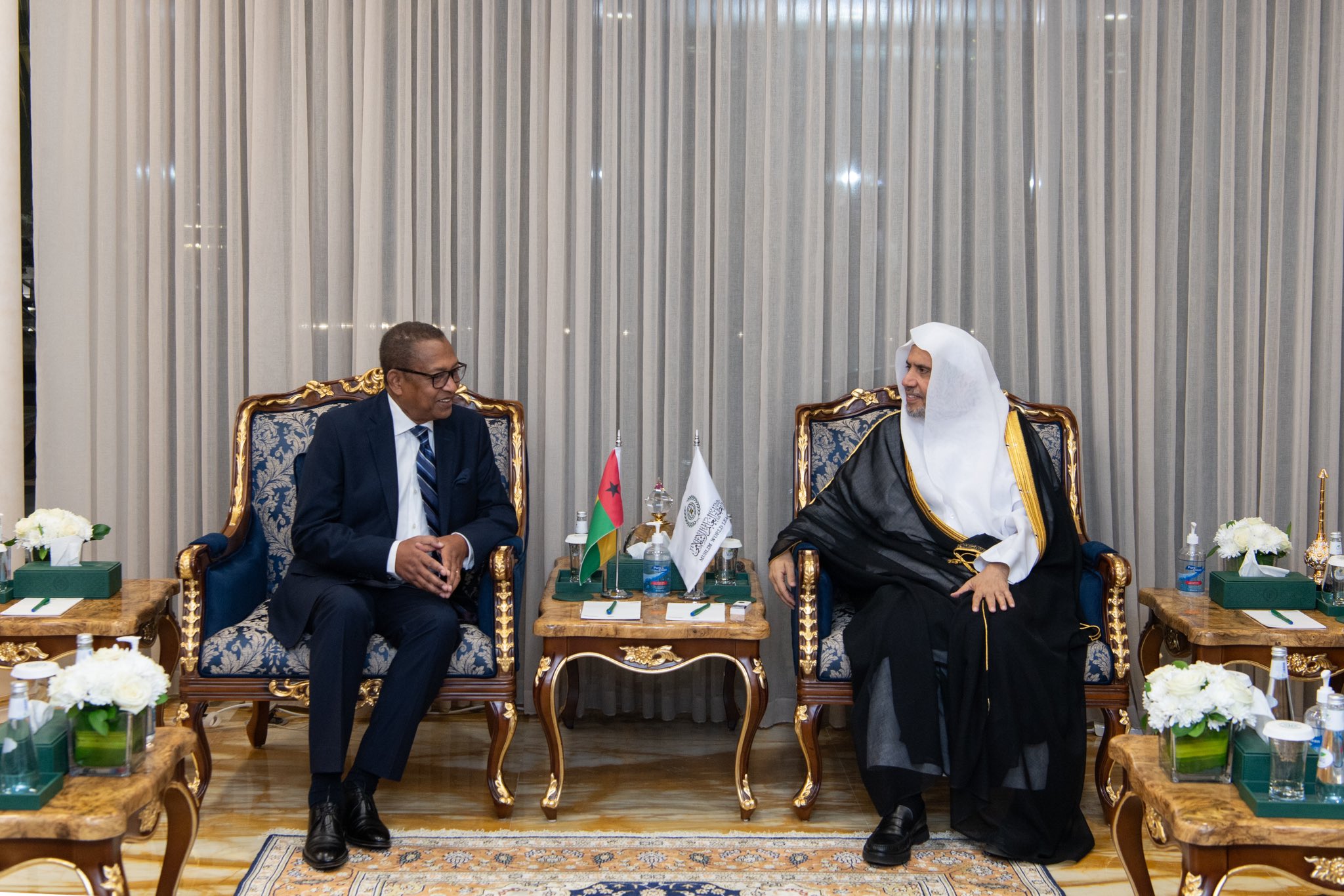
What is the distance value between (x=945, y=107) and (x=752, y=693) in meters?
2.13

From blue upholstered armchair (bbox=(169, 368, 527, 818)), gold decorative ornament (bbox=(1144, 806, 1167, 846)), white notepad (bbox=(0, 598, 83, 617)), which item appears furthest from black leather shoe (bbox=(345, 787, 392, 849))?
gold decorative ornament (bbox=(1144, 806, 1167, 846))

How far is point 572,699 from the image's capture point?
12.8 feet

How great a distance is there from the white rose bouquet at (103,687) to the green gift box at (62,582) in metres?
1.10

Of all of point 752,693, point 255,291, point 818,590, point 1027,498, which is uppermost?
point 255,291

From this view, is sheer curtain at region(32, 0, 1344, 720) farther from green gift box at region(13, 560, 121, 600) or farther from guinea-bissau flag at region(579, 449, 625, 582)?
green gift box at region(13, 560, 121, 600)

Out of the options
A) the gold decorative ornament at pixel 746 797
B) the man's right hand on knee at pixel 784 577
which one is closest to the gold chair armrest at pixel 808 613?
the man's right hand on knee at pixel 784 577

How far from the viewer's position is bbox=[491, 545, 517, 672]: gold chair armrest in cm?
303

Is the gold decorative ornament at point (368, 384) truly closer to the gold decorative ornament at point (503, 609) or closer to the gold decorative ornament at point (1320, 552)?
the gold decorative ornament at point (503, 609)

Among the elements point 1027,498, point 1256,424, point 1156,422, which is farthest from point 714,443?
point 1256,424

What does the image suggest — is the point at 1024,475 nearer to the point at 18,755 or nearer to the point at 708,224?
the point at 708,224

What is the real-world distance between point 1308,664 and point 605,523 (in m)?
1.94

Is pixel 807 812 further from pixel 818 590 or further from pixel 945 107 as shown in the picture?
pixel 945 107

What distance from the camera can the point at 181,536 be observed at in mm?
3971

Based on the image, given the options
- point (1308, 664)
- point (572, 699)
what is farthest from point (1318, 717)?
point (572, 699)
